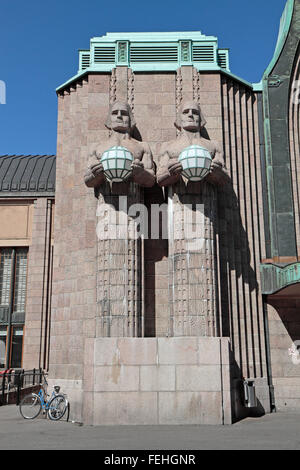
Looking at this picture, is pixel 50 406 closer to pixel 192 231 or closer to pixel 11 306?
pixel 192 231

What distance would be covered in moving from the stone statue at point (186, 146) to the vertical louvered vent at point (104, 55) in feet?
12.6

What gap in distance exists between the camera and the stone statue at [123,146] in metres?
17.3

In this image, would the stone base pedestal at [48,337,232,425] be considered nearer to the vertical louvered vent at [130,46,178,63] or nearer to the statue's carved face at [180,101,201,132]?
the statue's carved face at [180,101,201,132]

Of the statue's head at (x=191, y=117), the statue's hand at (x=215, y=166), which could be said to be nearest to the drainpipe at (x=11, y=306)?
the statue's head at (x=191, y=117)

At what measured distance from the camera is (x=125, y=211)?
17.2 metres

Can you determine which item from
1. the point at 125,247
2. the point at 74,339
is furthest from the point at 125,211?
the point at 74,339

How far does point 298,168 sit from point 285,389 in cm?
867

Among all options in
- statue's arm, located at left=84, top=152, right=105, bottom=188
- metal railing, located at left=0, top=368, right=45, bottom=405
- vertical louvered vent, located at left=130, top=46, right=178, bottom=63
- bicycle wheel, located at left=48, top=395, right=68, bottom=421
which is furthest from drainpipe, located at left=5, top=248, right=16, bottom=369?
vertical louvered vent, located at left=130, top=46, right=178, bottom=63

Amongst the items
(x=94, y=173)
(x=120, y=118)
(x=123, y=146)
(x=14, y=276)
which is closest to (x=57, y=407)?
(x=94, y=173)

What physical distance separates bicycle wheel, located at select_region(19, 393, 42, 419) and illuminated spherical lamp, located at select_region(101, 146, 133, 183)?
8273 millimetres

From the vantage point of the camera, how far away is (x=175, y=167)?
1689cm

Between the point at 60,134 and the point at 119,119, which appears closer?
the point at 119,119

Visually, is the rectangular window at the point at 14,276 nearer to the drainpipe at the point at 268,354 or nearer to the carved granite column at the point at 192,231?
the carved granite column at the point at 192,231
